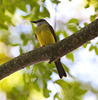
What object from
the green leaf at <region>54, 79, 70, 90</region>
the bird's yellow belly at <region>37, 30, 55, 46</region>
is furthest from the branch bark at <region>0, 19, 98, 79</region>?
the bird's yellow belly at <region>37, 30, 55, 46</region>

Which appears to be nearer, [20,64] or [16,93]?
[20,64]

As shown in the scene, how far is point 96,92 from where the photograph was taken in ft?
23.7

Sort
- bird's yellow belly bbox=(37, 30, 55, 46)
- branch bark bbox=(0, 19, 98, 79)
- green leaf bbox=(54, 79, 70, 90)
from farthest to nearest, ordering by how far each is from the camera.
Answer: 1. bird's yellow belly bbox=(37, 30, 55, 46)
2. green leaf bbox=(54, 79, 70, 90)
3. branch bark bbox=(0, 19, 98, 79)

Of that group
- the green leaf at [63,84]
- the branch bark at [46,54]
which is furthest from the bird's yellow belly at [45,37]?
the branch bark at [46,54]

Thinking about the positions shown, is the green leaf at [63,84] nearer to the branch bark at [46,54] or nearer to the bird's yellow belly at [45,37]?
the branch bark at [46,54]

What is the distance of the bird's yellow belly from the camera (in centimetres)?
438

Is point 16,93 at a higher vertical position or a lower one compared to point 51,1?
lower

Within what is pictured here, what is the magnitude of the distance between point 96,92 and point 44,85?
4493mm

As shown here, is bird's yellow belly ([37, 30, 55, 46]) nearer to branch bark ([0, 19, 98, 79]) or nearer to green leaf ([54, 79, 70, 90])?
green leaf ([54, 79, 70, 90])

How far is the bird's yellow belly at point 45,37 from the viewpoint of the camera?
14.4 ft

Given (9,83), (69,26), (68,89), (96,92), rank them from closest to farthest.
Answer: (68,89), (69,26), (9,83), (96,92)

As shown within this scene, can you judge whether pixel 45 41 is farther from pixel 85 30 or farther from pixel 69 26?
pixel 85 30

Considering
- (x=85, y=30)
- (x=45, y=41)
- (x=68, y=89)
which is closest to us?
(x=85, y=30)

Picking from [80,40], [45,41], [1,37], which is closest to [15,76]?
[45,41]
